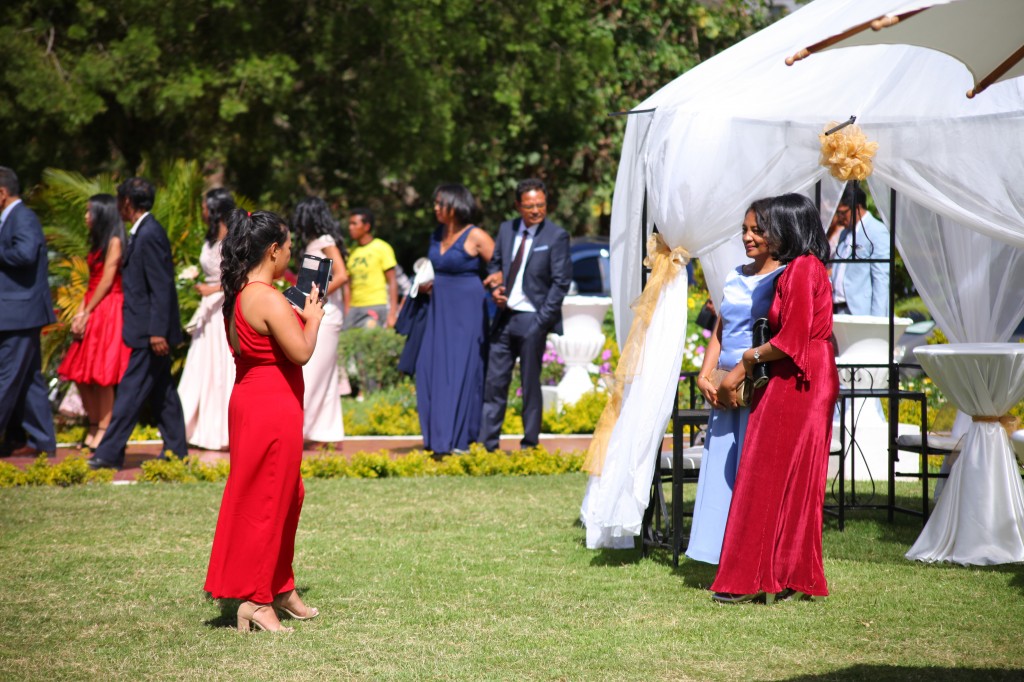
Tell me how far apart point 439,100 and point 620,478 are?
1196 centimetres

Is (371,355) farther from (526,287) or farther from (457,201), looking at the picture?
(526,287)

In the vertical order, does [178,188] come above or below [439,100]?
below

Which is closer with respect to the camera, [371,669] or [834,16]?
[371,669]

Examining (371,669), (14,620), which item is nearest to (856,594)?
(371,669)

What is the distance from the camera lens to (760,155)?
23.1 ft

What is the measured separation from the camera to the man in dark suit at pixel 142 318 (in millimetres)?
9148

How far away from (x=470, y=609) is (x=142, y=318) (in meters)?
4.43

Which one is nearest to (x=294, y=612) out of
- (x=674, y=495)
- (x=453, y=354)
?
(x=674, y=495)

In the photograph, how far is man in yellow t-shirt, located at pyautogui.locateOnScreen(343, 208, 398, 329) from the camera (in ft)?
42.3

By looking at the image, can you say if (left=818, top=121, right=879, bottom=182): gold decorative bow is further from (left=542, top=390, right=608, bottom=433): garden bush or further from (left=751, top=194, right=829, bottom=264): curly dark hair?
(left=542, top=390, right=608, bottom=433): garden bush

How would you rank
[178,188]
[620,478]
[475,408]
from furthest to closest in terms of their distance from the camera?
1. [178,188]
2. [475,408]
3. [620,478]

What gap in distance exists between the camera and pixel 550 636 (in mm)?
5371

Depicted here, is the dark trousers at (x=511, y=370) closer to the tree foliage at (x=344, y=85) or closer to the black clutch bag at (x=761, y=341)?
the black clutch bag at (x=761, y=341)

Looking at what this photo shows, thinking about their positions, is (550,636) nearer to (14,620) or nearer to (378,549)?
(378,549)
